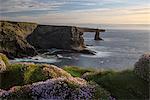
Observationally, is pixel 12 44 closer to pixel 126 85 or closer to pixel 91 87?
pixel 126 85

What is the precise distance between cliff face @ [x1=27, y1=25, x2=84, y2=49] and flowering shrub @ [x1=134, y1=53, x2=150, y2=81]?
77457 mm

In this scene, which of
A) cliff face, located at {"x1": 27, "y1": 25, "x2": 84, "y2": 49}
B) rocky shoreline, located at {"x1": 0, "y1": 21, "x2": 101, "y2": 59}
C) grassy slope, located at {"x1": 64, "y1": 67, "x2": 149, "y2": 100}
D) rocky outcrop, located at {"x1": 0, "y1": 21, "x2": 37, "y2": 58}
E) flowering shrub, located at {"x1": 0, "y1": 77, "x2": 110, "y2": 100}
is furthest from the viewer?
cliff face, located at {"x1": 27, "y1": 25, "x2": 84, "y2": 49}

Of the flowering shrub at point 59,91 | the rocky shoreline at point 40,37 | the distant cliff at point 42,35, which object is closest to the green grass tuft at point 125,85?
the flowering shrub at point 59,91

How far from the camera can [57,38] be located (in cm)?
9031

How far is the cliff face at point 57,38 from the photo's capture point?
87312mm

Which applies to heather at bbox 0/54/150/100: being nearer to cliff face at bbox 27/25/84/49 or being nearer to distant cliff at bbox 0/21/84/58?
distant cliff at bbox 0/21/84/58

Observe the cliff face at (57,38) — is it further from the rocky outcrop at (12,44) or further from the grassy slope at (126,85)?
the grassy slope at (126,85)

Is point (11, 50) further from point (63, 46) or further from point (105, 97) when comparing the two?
point (105, 97)

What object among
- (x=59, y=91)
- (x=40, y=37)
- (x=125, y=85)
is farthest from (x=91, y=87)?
(x=40, y=37)

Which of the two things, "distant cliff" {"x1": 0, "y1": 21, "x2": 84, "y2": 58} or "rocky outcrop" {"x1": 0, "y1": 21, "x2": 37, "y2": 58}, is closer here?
"rocky outcrop" {"x1": 0, "y1": 21, "x2": 37, "y2": 58}

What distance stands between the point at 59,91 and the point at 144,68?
82.3 inches

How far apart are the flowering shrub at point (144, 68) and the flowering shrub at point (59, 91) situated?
3.56 ft

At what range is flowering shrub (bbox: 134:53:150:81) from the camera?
26.3 feet

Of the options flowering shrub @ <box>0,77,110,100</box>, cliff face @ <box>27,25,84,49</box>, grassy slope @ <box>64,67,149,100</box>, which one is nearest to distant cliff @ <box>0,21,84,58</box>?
cliff face @ <box>27,25,84,49</box>
